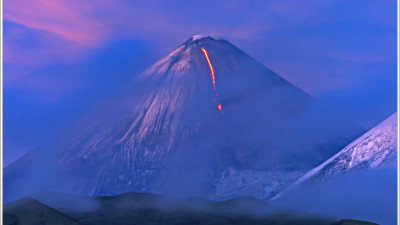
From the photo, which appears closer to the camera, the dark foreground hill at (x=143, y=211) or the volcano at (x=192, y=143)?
the dark foreground hill at (x=143, y=211)

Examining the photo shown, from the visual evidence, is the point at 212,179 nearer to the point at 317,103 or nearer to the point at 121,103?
the point at 121,103

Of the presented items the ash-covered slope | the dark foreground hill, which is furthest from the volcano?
the ash-covered slope

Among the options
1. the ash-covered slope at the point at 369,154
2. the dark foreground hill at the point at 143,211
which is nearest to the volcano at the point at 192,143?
the dark foreground hill at the point at 143,211

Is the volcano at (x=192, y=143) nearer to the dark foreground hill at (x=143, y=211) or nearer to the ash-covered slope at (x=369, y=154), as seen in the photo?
the dark foreground hill at (x=143, y=211)

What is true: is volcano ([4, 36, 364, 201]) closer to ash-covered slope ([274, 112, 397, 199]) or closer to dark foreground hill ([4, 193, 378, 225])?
dark foreground hill ([4, 193, 378, 225])

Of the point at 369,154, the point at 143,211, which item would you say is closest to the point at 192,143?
the point at 143,211

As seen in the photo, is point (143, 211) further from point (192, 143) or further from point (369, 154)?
point (369, 154)
